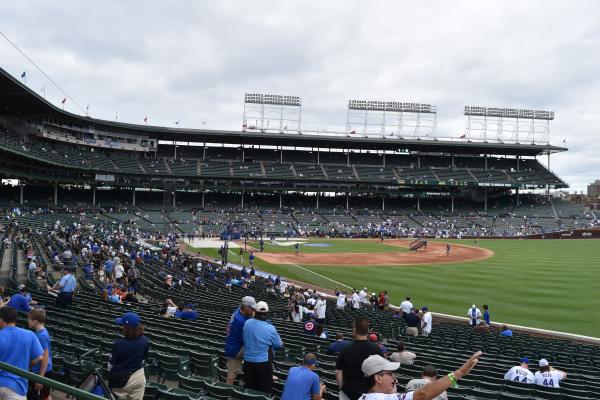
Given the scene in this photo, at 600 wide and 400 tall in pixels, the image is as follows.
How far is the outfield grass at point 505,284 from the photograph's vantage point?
71.7 ft

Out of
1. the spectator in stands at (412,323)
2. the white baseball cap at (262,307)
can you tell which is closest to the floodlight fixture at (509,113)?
the spectator in stands at (412,323)

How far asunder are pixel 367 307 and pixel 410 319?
20.9 ft

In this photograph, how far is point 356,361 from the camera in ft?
16.2

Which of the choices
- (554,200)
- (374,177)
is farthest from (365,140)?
(554,200)

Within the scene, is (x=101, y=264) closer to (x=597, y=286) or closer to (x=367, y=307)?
(x=367, y=307)

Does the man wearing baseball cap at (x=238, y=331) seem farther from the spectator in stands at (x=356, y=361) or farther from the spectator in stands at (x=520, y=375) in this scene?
the spectator in stands at (x=520, y=375)

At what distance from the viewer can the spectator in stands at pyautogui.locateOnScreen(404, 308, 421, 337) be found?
15555 mm

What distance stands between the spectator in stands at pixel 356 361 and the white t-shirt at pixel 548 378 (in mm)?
5980

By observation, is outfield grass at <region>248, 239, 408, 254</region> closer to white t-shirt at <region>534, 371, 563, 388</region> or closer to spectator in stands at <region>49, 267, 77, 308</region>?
spectator in stands at <region>49, 267, 77, 308</region>

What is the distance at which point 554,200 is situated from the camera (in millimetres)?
90375

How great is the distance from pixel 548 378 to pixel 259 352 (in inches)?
250

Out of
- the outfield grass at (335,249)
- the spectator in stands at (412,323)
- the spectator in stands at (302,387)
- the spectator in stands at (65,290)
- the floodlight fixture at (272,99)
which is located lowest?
the outfield grass at (335,249)

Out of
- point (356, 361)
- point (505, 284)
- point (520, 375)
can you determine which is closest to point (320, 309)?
point (520, 375)

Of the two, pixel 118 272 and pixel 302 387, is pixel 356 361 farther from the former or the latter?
pixel 118 272
